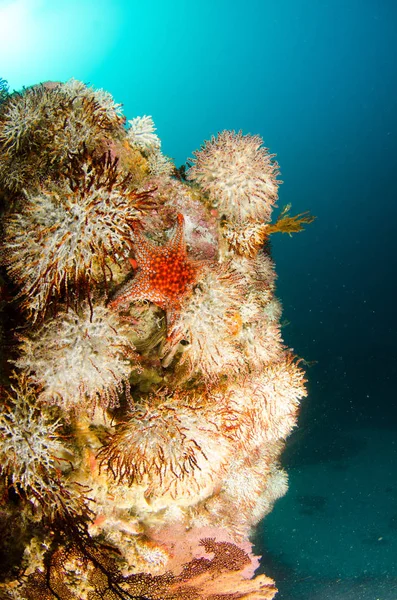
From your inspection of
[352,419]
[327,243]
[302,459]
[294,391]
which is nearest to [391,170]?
[327,243]

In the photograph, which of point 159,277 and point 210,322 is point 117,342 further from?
point 210,322

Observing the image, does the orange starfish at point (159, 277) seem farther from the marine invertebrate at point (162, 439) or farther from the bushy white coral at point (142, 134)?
the bushy white coral at point (142, 134)

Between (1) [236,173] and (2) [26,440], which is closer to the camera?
(2) [26,440]

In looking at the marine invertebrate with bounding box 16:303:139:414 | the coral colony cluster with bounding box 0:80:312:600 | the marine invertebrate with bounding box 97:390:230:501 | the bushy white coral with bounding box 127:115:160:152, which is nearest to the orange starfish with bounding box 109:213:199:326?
the coral colony cluster with bounding box 0:80:312:600

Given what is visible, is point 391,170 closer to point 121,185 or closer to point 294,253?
point 294,253

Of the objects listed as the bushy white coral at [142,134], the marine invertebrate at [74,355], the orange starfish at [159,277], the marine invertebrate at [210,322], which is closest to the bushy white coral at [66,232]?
the marine invertebrate at [74,355]

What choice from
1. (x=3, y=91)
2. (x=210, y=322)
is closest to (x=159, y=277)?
(x=210, y=322)

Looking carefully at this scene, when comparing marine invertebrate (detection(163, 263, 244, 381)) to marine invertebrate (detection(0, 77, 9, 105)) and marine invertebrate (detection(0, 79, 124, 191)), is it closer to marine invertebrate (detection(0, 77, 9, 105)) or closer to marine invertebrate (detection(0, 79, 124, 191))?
marine invertebrate (detection(0, 79, 124, 191))
